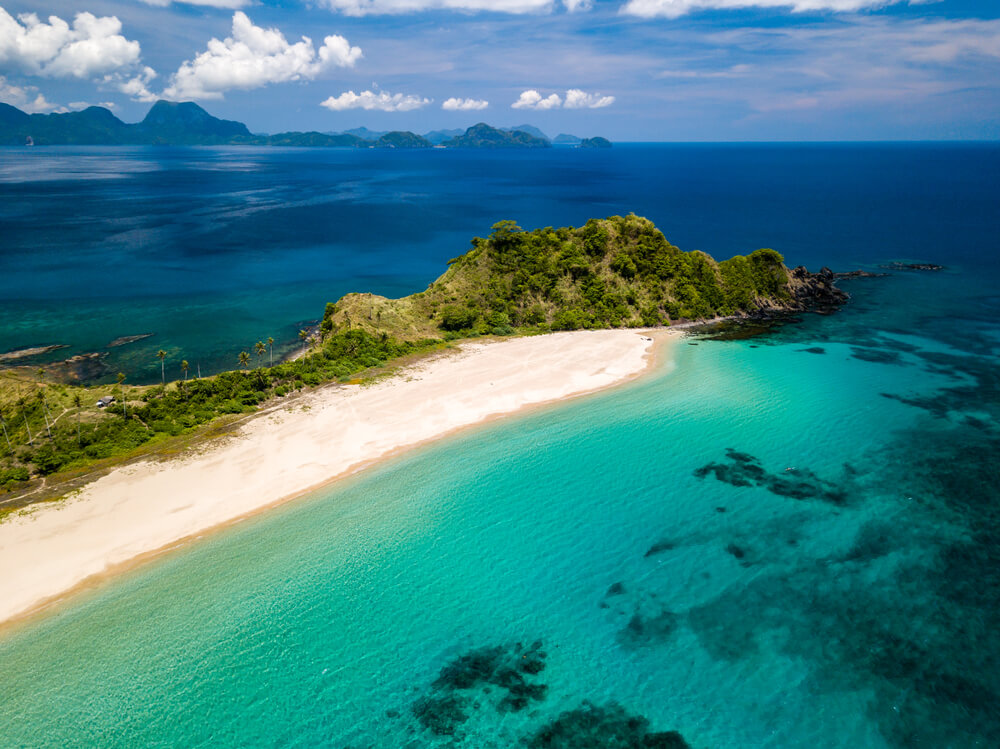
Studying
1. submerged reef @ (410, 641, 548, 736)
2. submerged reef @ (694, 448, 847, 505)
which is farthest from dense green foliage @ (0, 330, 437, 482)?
submerged reef @ (694, 448, 847, 505)

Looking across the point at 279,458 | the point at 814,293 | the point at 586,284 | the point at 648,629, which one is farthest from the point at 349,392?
the point at 814,293

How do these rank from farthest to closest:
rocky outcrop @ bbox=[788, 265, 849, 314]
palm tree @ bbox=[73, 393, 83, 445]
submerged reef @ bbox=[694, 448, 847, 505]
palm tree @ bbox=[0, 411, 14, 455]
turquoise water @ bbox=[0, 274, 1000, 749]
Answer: rocky outcrop @ bbox=[788, 265, 849, 314] → palm tree @ bbox=[73, 393, 83, 445] → palm tree @ bbox=[0, 411, 14, 455] → submerged reef @ bbox=[694, 448, 847, 505] → turquoise water @ bbox=[0, 274, 1000, 749]

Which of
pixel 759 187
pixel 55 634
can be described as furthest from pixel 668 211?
pixel 55 634

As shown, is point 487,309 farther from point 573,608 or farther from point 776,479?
point 573,608

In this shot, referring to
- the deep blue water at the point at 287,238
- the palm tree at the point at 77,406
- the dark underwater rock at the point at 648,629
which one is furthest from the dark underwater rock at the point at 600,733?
the deep blue water at the point at 287,238

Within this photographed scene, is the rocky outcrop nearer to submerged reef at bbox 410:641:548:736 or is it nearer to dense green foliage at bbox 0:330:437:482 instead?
dense green foliage at bbox 0:330:437:482

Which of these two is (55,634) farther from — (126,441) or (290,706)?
(126,441)
